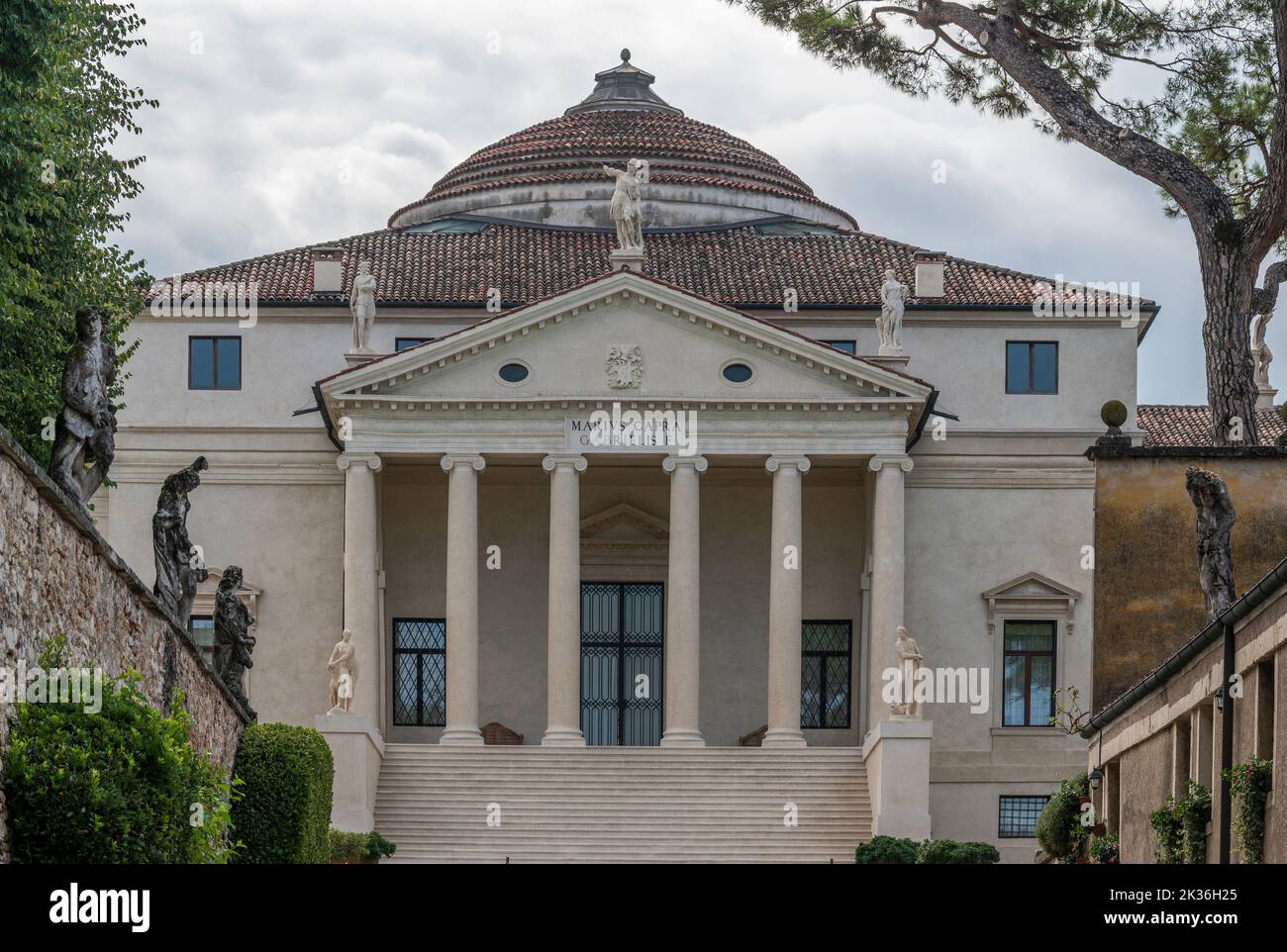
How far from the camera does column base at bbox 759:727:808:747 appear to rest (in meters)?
53.6

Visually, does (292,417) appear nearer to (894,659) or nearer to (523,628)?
(523,628)

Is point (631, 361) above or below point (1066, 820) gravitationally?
above

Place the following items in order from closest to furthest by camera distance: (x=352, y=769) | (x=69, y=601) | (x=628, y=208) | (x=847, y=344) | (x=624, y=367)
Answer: (x=69, y=601), (x=352, y=769), (x=624, y=367), (x=628, y=208), (x=847, y=344)

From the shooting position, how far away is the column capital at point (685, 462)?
54969mm

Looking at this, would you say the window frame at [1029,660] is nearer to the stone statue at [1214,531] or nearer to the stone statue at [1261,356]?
the stone statue at [1261,356]

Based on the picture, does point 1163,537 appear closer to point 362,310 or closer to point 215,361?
point 362,310

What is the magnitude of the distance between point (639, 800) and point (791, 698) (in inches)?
206

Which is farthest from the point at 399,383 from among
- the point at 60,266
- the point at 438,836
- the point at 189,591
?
the point at 189,591

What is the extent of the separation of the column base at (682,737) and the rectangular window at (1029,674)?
840cm

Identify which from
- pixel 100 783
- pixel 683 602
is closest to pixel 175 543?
pixel 100 783

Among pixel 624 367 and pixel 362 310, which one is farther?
pixel 362 310

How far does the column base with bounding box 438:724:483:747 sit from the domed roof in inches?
741

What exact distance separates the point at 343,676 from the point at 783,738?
9.37 m

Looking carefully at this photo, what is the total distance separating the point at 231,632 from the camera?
38.7m
